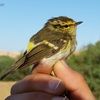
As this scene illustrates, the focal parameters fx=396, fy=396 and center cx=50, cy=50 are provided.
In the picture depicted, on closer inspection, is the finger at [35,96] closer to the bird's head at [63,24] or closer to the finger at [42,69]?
the finger at [42,69]

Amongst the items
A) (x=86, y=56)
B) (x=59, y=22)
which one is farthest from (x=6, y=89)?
(x=59, y=22)

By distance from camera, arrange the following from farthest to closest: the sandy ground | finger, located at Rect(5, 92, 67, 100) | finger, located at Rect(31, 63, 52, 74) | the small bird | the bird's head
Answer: the sandy ground, the bird's head, the small bird, finger, located at Rect(31, 63, 52, 74), finger, located at Rect(5, 92, 67, 100)

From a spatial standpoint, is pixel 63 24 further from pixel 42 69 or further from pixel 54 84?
pixel 54 84

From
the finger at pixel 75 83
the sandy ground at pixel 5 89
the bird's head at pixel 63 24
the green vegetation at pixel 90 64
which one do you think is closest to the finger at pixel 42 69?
the finger at pixel 75 83

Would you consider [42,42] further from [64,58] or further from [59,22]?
[59,22]

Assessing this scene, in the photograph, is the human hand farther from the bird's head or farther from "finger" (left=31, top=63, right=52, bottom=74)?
the bird's head

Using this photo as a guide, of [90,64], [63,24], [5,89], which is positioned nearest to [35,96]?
[63,24]

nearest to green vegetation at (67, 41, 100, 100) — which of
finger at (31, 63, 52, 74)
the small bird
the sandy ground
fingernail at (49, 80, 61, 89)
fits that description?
the sandy ground

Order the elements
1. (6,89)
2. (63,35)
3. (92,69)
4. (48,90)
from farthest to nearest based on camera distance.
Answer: (6,89) → (92,69) → (63,35) → (48,90)
